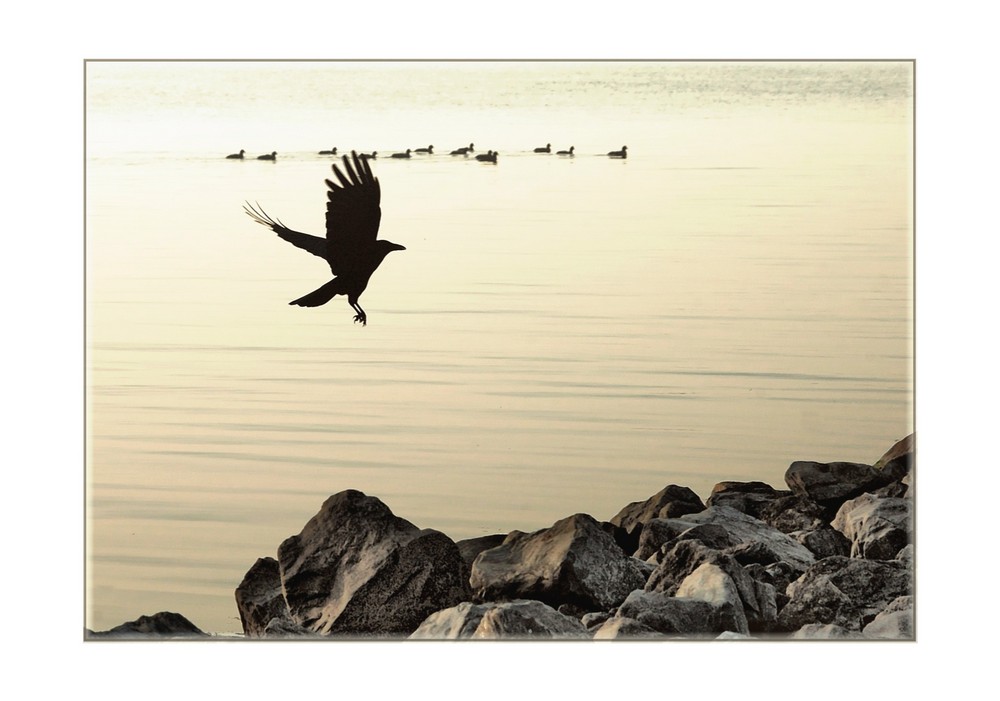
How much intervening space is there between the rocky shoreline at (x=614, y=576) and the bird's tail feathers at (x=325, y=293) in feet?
1.94

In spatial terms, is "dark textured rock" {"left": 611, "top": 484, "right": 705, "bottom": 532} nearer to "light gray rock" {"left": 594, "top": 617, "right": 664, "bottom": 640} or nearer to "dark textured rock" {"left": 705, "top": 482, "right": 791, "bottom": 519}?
"dark textured rock" {"left": 705, "top": 482, "right": 791, "bottom": 519}

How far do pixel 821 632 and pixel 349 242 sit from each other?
1.86 metres

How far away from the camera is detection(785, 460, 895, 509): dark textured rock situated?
180 inches

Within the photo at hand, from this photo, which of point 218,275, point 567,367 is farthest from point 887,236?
point 218,275

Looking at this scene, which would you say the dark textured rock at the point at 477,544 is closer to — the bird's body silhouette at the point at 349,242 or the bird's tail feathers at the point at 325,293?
the bird's body silhouette at the point at 349,242

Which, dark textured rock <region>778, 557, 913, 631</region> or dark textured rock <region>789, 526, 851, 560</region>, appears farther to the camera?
dark textured rock <region>789, 526, 851, 560</region>

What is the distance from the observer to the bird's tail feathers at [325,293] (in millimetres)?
4578

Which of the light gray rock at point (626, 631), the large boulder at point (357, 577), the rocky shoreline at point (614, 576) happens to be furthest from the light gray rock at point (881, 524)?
the large boulder at point (357, 577)

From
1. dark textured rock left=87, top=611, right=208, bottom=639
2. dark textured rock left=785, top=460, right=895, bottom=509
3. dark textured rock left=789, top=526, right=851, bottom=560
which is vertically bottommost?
dark textured rock left=87, top=611, right=208, bottom=639

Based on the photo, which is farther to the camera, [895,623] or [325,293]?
[325,293]

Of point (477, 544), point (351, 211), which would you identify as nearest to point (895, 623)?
point (477, 544)

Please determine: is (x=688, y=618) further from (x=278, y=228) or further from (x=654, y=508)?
(x=278, y=228)

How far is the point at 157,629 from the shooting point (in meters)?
4.51

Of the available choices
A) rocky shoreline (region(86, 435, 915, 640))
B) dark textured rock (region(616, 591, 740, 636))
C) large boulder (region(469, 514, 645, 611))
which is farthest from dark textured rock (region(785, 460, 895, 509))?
large boulder (region(469, 514, 645, 611))
